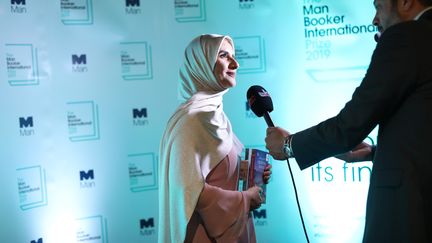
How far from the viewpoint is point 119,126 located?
3.27 meters

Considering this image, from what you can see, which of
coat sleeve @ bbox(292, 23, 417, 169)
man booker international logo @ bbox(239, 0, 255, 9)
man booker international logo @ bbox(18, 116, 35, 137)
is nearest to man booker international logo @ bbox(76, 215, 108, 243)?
man booker international logo @ bbox(18, 116, 35, 137)

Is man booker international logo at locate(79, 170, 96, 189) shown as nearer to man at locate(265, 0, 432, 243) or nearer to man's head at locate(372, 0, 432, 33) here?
man at locate(265, 0, 432, 243)

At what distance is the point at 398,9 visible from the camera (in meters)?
1.60

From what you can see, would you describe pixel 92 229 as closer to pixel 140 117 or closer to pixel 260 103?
pixel 140 117

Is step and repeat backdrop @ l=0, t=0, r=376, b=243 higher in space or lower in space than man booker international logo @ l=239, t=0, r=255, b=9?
lower

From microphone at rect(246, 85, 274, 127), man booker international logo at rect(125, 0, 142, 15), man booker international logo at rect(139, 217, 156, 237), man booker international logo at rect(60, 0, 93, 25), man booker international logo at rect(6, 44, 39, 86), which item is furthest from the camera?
man booker international logo at rect(139, 217, 156, 237)

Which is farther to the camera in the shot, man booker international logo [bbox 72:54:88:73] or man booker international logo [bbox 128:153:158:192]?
man booker international logo [bbox 128:153:158:192]

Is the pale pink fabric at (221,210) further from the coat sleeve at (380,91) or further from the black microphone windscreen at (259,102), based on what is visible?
the coat sleeve at (380,91)

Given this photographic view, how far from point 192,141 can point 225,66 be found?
375mm

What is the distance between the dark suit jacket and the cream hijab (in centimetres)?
62

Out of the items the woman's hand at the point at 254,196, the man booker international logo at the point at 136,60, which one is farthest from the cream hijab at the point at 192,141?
the man booker international logo at the point at 136,60

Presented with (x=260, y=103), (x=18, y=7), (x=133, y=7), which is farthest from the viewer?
(x=133, y=7)

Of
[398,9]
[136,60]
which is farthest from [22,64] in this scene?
[398,9]

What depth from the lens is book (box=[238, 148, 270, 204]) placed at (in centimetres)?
206
